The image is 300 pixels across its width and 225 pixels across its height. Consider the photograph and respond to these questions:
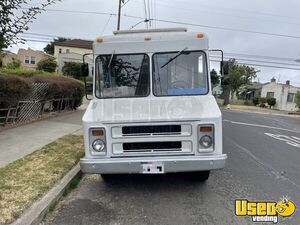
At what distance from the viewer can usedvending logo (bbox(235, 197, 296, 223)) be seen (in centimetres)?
446

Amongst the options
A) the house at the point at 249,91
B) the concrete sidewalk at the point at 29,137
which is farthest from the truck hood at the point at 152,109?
the house at the point at 249,91

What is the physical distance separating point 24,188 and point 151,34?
11.4 feet

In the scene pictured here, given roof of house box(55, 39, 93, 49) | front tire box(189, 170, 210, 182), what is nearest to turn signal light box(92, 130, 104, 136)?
front tire box(189, 170, 210, 182)

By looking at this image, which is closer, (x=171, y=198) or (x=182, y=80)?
(x=171, y=198)

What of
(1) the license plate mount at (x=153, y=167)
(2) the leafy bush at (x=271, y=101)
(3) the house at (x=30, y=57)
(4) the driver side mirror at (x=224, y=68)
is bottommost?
(2) the leafy bush at (x=271, y=101)

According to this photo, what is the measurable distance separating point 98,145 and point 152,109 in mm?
1052

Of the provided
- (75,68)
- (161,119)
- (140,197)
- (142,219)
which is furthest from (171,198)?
(75,68)

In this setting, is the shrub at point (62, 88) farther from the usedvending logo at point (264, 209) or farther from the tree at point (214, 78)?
the usedvending logo at point (264, 209)

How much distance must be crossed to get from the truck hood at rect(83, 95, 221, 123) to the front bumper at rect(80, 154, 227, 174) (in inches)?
24.1

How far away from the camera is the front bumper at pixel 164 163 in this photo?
4.72 metres

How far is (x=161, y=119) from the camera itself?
189 inches

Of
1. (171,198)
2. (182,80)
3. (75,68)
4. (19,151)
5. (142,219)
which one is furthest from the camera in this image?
(75,68)

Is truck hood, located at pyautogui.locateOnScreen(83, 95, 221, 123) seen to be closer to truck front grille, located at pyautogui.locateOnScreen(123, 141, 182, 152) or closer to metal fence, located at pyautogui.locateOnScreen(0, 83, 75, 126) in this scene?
truck front grille, located at pyautogui.locateOnScreen(123, 141, 182, 152)

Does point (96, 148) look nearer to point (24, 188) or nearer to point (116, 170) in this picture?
point (116, 170)
